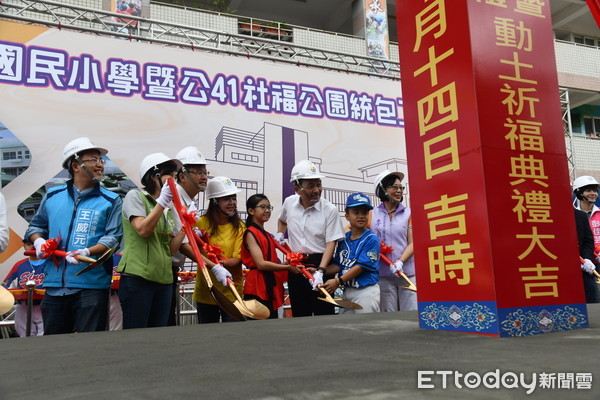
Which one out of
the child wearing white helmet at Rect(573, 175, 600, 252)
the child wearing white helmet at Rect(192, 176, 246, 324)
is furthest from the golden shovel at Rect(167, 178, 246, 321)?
the child wearing white helmet at Rect(573, 175, 600, 252)

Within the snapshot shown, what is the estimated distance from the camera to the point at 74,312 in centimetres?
237

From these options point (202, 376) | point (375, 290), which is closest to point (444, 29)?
point (202, 376)

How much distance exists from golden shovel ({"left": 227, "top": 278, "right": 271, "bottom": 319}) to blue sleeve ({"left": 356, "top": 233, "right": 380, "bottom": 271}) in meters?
0.68

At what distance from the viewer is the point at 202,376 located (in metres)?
0.93

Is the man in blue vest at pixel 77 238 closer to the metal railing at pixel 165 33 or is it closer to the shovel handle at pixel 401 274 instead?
the shovel handle at pixel 401 274

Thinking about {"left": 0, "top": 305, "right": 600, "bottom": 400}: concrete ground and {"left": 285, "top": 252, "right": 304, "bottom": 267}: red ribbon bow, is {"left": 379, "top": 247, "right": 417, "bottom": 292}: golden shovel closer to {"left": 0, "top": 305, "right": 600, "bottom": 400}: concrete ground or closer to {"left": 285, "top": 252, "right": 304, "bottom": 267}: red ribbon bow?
{"left": 285, "top": 252, "right": 304, "bottom": 267}: red ribbon bow

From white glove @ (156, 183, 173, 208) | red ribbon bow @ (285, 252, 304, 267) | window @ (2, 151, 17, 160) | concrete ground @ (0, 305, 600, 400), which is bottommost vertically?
concrete ground @ (0, 305, 600, 400)

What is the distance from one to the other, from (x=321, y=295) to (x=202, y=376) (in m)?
2.15

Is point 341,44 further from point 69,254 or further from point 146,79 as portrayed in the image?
point 69,254

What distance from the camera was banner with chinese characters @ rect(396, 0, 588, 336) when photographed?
1.58 meters

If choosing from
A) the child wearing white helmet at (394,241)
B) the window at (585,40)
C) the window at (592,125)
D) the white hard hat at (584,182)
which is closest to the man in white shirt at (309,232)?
the child wearing white helmet at (394,241)

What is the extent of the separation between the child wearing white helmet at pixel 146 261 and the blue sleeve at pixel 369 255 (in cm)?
118

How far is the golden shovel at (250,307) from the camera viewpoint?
2684mm

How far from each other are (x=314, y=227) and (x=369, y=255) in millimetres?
434
